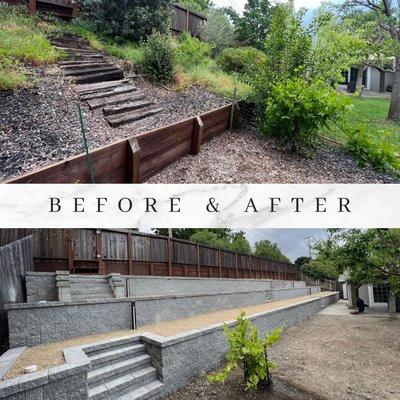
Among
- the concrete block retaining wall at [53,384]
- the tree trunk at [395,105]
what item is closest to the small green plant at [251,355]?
the concrete block retaining wall at [53,384]

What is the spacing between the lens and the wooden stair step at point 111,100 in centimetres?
569

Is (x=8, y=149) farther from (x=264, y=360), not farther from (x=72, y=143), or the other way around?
(x=264, y=360)

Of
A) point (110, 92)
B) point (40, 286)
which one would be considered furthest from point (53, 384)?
point (110, 92)

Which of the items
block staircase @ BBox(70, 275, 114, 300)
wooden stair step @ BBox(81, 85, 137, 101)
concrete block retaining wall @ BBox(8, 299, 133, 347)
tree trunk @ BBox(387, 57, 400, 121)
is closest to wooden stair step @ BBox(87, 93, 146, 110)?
wooden stair step @ BBox(81, 85, 137, 101)

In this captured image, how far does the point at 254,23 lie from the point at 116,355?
20.9ft

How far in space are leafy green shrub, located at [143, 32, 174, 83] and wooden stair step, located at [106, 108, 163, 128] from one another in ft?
6.37

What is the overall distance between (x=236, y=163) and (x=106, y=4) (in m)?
7.96

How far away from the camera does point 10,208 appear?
2.71 metres

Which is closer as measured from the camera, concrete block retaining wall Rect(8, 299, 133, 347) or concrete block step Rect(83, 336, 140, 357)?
concrete block step Rect(83, 336, 140, 357)

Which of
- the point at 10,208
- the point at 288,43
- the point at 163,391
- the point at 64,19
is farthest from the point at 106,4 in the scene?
the point at 163,391

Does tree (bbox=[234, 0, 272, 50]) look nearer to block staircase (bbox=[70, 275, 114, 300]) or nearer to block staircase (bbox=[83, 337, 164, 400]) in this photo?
block staircase (bbox=[70, 275, 114, 300])

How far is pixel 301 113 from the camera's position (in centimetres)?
561

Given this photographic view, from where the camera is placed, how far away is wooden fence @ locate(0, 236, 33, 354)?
3.99m

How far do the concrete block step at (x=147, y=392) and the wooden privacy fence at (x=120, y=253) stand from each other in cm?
241
